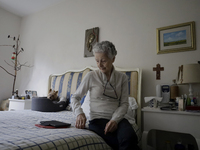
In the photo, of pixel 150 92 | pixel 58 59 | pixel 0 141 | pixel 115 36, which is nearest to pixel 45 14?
pixel 58 59

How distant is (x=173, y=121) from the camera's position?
1.52 m

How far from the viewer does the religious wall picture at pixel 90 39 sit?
287 cm

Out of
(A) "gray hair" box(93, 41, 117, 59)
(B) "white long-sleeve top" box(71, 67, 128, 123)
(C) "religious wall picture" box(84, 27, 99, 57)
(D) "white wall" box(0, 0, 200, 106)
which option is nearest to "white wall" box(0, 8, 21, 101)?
(D) "white wall" box(0, 0, 200, 106)

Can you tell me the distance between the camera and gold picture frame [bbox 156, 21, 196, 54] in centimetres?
205

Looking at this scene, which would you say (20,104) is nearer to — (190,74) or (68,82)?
(68,82)

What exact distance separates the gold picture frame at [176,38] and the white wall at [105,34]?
0.20 feet

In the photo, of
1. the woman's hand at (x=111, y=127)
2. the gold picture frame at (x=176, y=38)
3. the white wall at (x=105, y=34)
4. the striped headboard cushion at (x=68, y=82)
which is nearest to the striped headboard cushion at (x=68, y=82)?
the striped headboard cushion at (x=68, y=82)

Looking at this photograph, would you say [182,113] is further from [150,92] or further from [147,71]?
[147,71]

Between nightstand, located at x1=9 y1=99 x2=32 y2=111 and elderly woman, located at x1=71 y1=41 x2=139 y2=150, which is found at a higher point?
elderly woman, located at x1=71 y1=41 x2=139 y2=150

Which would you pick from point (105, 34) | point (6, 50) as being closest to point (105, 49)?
point (105, 34)

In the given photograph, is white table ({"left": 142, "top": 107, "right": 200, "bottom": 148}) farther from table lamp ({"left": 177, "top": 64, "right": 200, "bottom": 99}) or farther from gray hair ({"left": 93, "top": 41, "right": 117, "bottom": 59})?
gray hair ({"left": 93, "top": 41, "right": 117, "bottom": 59})

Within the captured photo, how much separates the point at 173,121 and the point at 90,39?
6.54 ft

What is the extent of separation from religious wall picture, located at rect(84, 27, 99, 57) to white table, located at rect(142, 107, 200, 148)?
1.63m

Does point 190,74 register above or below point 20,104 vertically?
above
